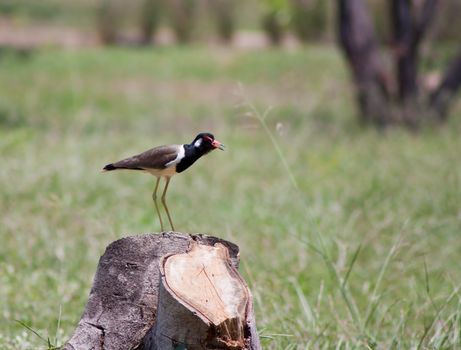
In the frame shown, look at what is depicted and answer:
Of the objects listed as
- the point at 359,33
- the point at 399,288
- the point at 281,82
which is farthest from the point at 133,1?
the point at 399,288

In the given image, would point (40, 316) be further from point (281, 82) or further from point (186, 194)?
point (281, 82)

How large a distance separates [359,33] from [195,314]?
27.7 ft

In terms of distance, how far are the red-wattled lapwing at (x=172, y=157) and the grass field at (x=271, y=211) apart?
2.00ft

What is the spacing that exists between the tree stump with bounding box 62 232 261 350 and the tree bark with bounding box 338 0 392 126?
773cm

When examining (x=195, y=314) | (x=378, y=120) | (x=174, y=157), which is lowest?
(x=378, y=120)

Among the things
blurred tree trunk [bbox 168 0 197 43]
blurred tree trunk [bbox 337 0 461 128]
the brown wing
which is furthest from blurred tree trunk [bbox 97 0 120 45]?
the brown wing

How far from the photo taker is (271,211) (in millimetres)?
6137

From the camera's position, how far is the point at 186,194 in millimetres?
6430

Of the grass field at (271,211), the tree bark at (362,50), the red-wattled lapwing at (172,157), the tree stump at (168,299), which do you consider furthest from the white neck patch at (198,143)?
Result: the tree bark at (362,50)

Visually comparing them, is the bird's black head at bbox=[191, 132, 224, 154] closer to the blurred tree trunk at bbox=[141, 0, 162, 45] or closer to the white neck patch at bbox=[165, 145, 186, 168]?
the white neck patch at bbox=[165, 145, 186, 168]

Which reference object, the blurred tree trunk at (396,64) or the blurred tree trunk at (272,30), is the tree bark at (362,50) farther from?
the blurred tree trunk at (272,30)

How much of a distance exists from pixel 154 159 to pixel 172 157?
0.25 ft

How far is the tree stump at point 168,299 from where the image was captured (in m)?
2.29

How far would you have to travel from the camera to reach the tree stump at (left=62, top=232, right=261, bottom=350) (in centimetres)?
229
